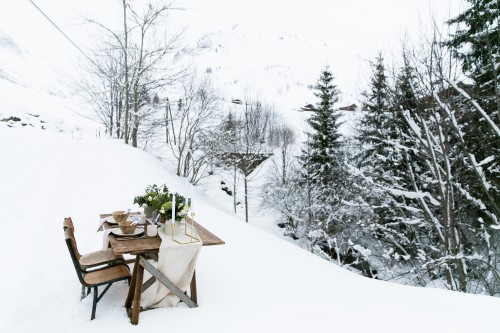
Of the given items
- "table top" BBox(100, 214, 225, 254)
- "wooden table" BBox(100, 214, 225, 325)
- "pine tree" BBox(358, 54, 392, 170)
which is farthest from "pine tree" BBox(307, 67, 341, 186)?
"wooden table" BBox(100, 214, 225, 325)

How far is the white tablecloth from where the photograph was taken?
10.5ft

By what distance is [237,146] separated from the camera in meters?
23.1

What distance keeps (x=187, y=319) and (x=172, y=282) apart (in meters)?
0.46

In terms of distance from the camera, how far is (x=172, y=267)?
10.7ft

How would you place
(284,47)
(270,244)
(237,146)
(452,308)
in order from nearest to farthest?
(452,308) → (270,244) → (237,146) → (284,47)

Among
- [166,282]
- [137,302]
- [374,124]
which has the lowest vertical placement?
[137,302]

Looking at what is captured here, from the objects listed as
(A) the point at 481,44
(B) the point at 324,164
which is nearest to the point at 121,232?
(A) the point at 481,44

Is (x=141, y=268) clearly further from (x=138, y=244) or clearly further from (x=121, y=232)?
(x=121, y=232)

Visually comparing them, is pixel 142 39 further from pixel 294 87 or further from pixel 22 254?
pixel 294 87

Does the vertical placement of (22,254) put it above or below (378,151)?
below

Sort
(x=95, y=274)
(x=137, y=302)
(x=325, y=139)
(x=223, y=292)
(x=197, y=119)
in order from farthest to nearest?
(x=197, y=119)
(x=325, y=139)
(x=223, y=292)
(x=95, y=274)
(x=137, y=302)

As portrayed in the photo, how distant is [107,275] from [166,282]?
75 centimetres

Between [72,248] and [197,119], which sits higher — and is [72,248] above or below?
below

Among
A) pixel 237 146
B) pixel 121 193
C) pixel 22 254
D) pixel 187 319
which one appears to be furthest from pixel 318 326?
pixel 237 146
